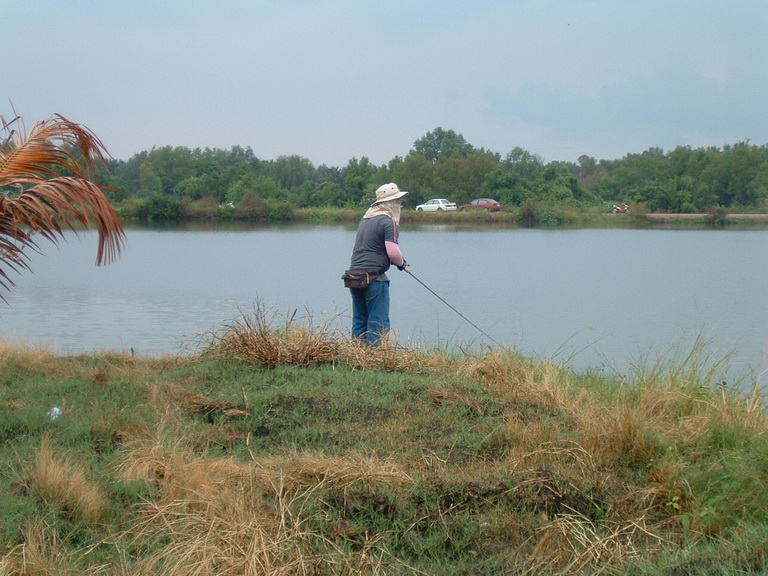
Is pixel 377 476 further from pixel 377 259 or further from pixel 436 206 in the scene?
pixel 436 206

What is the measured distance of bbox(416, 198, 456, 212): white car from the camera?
5519 cm

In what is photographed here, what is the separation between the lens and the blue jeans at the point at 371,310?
8.88m

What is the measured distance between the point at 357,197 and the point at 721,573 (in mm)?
56409

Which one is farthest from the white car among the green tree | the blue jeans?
the blue jeans

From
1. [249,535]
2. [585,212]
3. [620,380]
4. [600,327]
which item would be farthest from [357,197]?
[249,535]

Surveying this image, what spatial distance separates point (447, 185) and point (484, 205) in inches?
243

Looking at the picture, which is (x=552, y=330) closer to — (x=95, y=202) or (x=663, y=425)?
(x=663, y=425)

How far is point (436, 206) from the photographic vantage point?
55781mm

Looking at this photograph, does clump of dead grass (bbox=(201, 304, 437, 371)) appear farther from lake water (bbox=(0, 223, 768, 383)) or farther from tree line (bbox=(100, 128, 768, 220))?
tree line (bbox=(100, 128, 768, 220))

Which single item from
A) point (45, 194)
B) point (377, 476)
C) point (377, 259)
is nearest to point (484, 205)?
point (377, 259)

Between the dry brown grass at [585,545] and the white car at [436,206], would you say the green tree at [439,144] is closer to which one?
the white car at [436,206]

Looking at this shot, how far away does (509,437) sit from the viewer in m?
5.50

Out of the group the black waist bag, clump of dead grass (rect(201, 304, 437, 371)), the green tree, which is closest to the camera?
clump of dead grass (rect(201, 304, 437, 371))

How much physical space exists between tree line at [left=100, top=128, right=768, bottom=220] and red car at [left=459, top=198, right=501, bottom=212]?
4.86 ft
